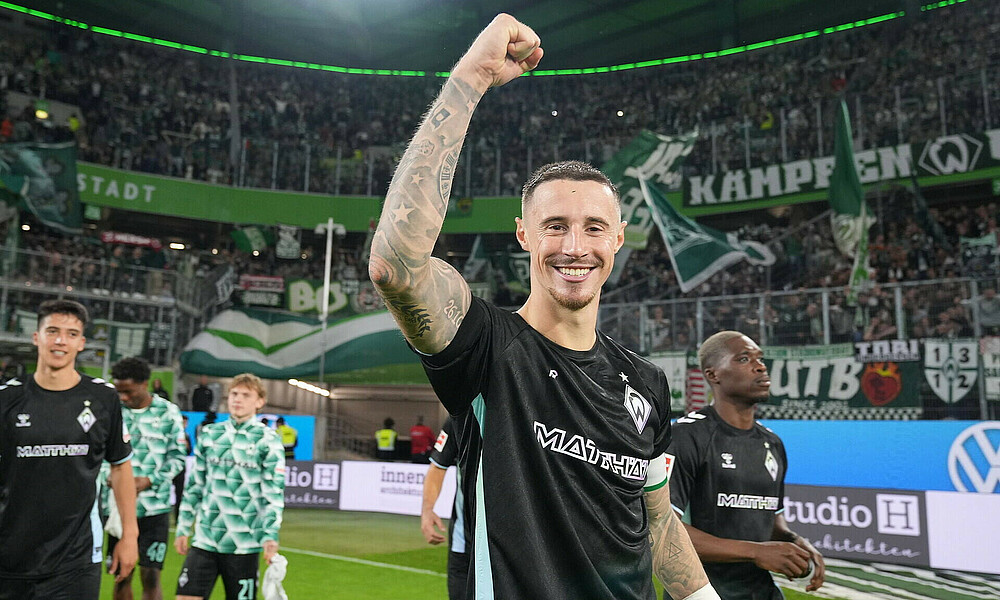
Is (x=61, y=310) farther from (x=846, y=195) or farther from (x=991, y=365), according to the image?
(x=846, y=195)

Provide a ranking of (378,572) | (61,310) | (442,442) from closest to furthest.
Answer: (61,310) < (442,442) < (378,572)

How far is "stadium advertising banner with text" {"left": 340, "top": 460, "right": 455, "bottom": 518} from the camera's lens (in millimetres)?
14883

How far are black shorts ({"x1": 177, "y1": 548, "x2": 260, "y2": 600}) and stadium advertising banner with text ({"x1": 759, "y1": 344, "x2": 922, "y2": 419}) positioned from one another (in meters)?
10.3

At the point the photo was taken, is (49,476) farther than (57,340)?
No

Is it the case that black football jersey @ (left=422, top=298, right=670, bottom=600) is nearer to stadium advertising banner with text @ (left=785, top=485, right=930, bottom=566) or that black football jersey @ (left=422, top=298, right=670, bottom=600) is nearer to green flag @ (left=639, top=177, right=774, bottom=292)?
stadium advertising banner with text @ (left=785, top=485, right=930, bottom=566)

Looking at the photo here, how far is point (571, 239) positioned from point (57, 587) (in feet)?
12.7

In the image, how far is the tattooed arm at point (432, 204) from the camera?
6.01 feet

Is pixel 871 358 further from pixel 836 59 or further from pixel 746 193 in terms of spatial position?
pixel 836 59

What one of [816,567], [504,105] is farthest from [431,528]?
[504,105]

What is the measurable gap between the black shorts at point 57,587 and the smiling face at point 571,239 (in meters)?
3.68

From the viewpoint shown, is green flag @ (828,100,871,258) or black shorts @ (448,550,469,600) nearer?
black shorts @ (448,550,469,600)

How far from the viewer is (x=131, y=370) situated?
24.0 ft

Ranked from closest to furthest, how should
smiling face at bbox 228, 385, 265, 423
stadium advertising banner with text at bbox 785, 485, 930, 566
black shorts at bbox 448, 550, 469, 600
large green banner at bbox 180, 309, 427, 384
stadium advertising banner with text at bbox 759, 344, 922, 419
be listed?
black shorts at bbox 448, 550, 469, 600
smiling face at bbox 228, 385, 265, 423
stadium advertising banner with text at bbox 785, 485, 930, 566
stadium advertising banner with text at bbox 759, 344, 922, 419
large green banner at bbox 180, 309, 427, 384

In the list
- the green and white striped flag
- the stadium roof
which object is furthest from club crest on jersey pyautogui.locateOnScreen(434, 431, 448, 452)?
the stadium roof
